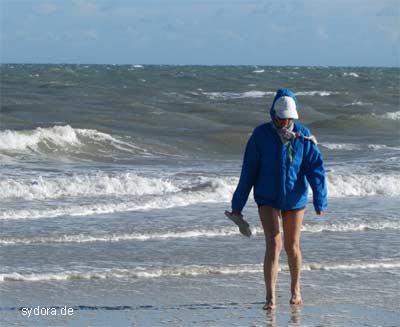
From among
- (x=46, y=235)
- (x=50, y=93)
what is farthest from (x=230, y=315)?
(x=50, y=93)

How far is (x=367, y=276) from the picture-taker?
8609 mm

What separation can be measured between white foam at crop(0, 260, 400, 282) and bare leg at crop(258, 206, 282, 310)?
1483mm

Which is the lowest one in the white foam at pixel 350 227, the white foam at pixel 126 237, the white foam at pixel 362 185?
the white foam at pixel 126 237

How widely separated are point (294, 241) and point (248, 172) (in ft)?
2.07

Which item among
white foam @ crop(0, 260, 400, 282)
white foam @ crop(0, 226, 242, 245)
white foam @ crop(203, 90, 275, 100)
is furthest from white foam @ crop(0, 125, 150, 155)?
white foam @ crop(203, 90, 275, 100)

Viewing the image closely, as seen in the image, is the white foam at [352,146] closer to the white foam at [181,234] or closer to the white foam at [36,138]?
the white foam at [36,138]

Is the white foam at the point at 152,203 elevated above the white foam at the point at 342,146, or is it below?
below

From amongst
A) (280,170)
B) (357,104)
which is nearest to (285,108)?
(280,170)

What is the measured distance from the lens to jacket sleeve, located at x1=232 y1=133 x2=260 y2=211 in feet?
22.5

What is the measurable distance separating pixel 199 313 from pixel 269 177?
1.14m

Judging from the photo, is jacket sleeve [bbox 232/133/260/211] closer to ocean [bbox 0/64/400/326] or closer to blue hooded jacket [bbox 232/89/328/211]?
blue hooded jacket [bbox 232/89/328/211]

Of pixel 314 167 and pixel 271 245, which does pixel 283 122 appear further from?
pixel 271 245

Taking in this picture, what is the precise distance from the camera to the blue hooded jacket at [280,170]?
6828 mm

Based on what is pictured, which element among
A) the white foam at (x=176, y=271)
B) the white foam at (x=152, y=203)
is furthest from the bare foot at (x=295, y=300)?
the white foam at (x=152, y=203)
